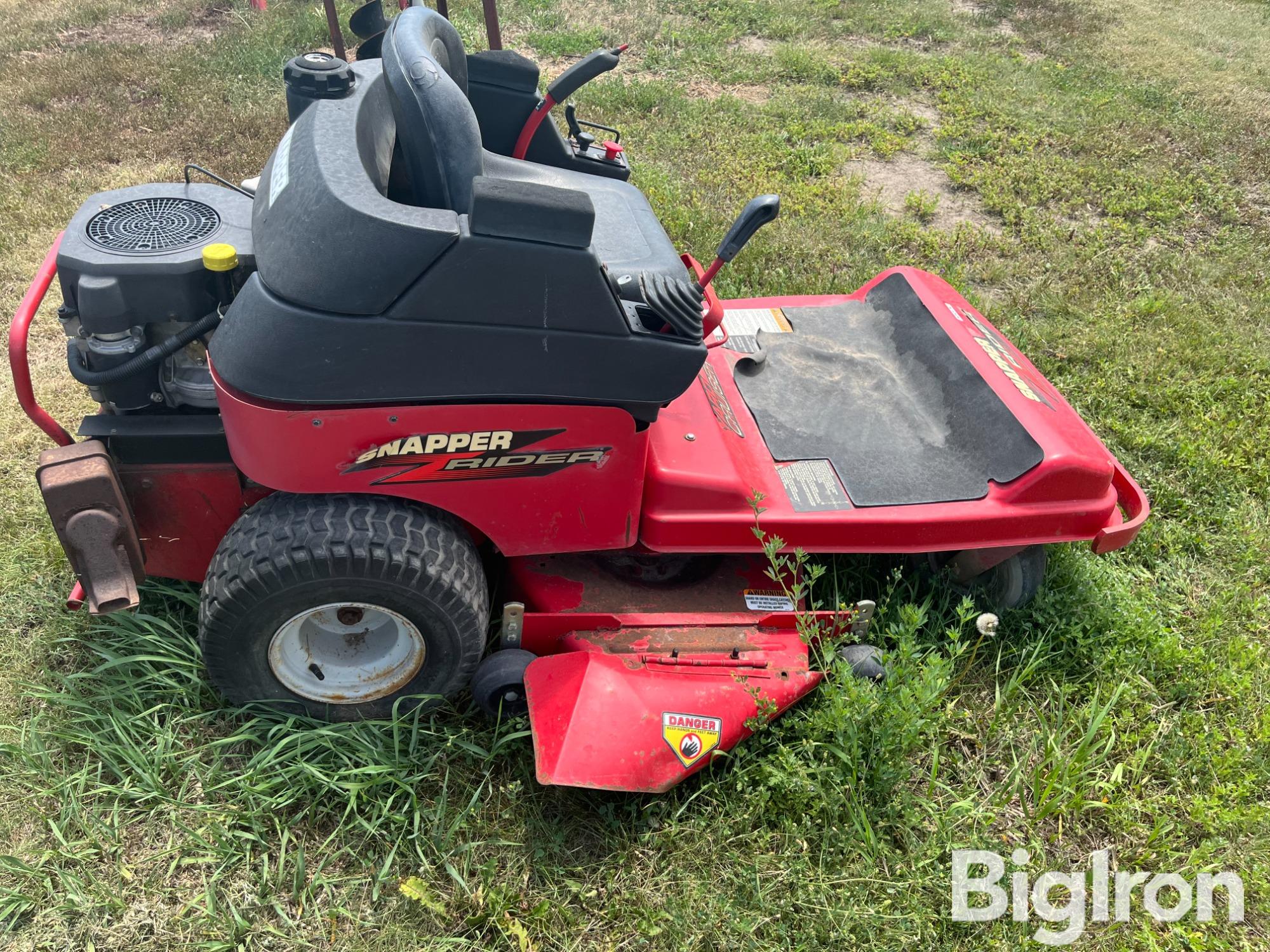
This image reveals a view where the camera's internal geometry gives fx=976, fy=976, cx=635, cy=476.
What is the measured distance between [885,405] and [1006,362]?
387mm

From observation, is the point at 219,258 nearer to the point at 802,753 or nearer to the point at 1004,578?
the point at 802,753

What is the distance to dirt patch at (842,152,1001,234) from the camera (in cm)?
495

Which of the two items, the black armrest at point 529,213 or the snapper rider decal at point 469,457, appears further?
the snapper rider decal at point 469,457

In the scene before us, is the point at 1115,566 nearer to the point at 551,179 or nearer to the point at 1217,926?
the point at 1217,926

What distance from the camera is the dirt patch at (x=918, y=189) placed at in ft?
16.2

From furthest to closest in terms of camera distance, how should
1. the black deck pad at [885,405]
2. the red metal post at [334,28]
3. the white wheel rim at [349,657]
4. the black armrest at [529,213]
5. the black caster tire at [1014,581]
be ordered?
the red metal post at [334,28] < the black caster tire at [1014,581] < the black deck pad at [885,405] < the white wheel rim at [349,657] < the black armrest at [529,213]

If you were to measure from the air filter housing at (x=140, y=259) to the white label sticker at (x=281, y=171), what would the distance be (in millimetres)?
163

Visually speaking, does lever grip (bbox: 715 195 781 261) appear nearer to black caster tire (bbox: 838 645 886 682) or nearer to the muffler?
black caster tire (bbox: 838 645 886 682)

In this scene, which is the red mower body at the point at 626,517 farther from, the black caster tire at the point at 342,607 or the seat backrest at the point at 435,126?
the seat backrest at the point at 435,126

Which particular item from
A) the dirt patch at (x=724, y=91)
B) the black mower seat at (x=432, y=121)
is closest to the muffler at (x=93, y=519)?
the black mower seat at (x=432, y=121)

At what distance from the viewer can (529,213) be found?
5.86 feet

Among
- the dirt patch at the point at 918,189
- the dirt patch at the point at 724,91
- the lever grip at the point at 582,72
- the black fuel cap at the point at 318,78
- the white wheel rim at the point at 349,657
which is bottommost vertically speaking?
the dirt patch at the point at 918,189

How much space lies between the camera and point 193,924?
6.55ft

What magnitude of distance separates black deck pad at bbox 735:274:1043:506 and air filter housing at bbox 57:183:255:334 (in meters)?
1.45
